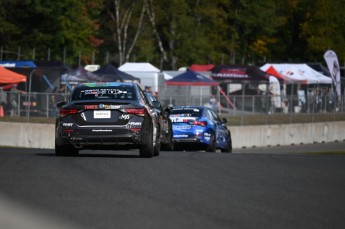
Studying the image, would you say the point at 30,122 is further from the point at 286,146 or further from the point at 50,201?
the point at 50,201

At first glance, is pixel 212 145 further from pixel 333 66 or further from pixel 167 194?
pixel 333 66

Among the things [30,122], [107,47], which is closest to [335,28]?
[107,47]

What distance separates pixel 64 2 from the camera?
6925 cm

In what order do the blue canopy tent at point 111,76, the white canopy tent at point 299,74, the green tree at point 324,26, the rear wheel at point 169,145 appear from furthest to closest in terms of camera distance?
1. the green tree at point 324,26
2. the white canopy tent at point 299,74
3. the blue canopy tent at point 111,76
4. the rear wheel at point 169,145

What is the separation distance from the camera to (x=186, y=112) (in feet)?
98.2

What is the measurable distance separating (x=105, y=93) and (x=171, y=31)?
62.3 metres

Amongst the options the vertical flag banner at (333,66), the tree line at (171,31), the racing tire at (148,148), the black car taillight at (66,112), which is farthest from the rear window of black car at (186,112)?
the tree line at (171,31)

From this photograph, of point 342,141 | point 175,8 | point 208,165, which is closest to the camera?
point 208,165

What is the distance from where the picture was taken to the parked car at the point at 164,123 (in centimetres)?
2200

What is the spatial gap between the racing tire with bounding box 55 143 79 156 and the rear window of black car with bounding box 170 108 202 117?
31.3 ft

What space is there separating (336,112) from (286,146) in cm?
900

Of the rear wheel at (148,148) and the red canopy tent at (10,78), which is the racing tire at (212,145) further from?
the red canopy tent at (10,78)

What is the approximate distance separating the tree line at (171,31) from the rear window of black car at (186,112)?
33546 millimetres

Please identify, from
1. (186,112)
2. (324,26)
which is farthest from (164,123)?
(324,26)
